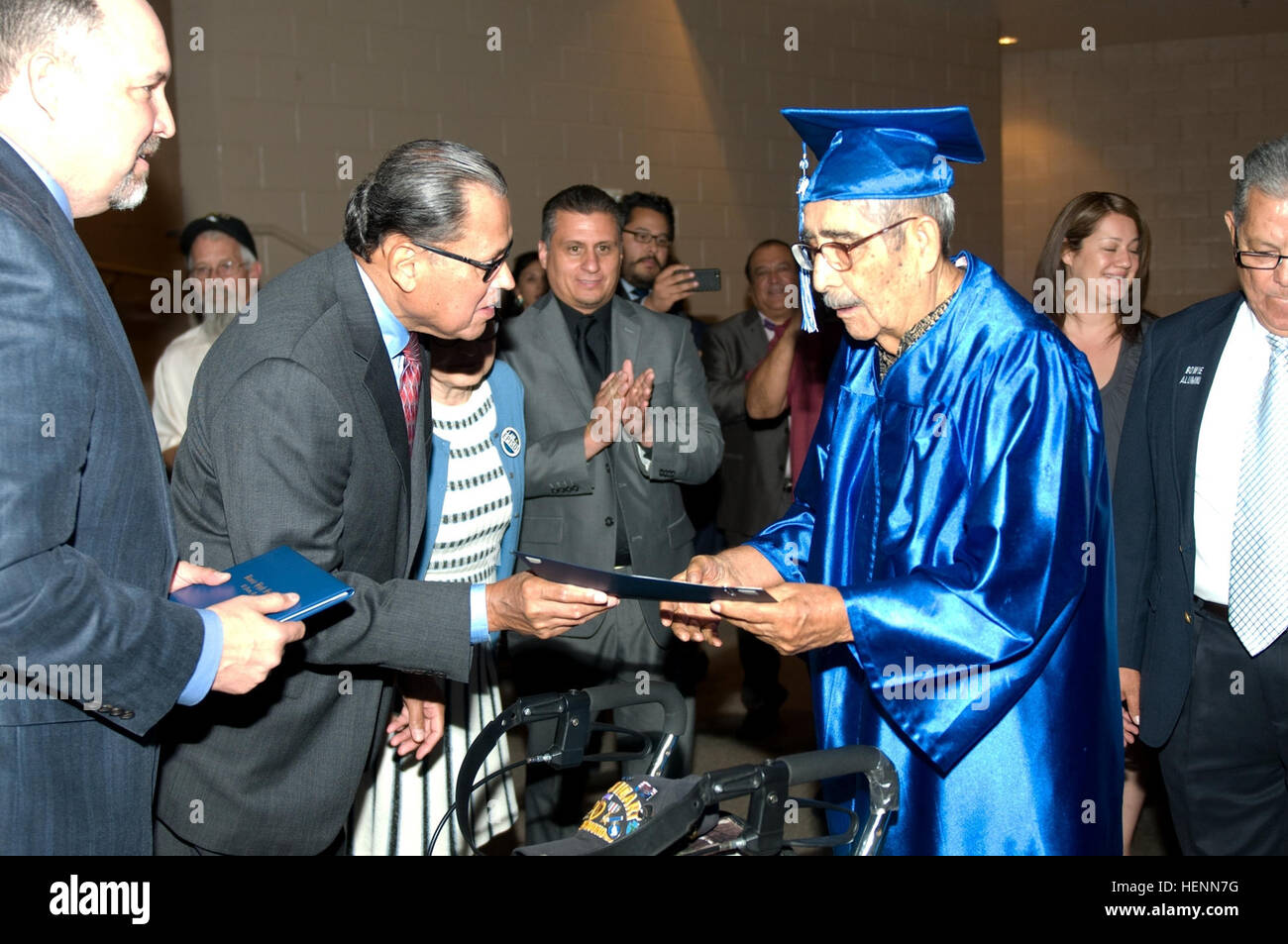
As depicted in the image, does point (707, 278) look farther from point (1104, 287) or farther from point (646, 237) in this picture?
point (1104, 287)

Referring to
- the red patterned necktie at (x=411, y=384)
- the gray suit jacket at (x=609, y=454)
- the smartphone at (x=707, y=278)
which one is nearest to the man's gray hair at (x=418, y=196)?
the red patterned necktie at (x=411, y=384)

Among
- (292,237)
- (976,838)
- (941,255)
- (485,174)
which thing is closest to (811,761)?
(976,838)

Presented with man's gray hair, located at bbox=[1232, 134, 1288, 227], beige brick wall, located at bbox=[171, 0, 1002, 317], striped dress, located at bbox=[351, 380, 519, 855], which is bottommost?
striped dress, located at bbox=[351, 380, 519, 855]

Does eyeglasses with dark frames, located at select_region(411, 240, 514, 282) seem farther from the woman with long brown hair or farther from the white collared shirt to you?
the woman with long brown hair

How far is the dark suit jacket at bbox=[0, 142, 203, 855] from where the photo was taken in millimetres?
1140

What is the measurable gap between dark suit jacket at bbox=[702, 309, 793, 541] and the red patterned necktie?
219 cm

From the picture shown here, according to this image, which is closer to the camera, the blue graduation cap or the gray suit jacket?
the blue graduation cap

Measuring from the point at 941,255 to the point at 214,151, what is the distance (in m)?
4.60

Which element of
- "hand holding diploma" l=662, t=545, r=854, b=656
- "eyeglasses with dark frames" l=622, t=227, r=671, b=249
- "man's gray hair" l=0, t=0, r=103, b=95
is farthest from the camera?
"eyeglasses with dark frames" l=622, t=227, r=671, b=249

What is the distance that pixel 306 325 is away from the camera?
5.41 feet

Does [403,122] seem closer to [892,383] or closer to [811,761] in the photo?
[892,383]

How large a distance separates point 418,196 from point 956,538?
992 millimetres

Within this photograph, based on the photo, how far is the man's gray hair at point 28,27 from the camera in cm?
125

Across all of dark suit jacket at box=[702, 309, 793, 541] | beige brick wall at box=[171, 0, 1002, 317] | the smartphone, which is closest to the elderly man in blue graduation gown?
the smartphone
